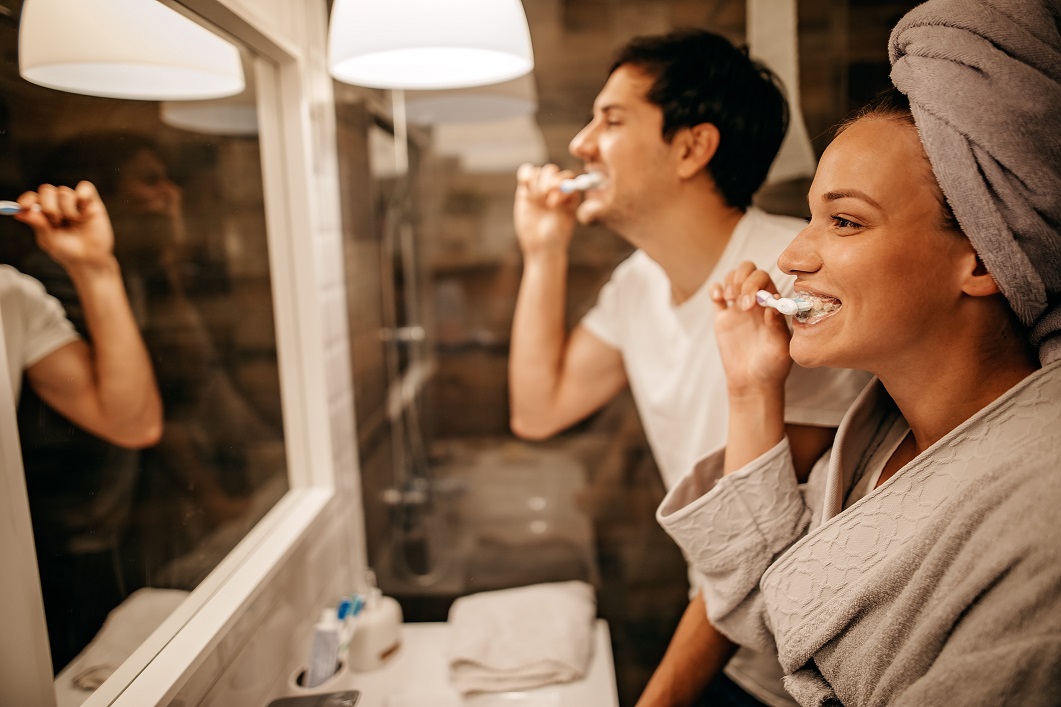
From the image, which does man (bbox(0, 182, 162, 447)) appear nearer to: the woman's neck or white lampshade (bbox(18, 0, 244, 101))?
white lampshade (bbox(18, 0, 244, 101))

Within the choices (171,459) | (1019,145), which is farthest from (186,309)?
(1019,145)

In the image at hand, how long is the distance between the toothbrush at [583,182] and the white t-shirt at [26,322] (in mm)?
860

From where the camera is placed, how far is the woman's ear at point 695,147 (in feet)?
3.76

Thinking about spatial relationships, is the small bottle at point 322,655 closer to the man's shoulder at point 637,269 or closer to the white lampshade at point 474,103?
the man's shoulder at point 637,269

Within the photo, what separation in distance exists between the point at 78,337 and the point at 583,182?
0.86 m

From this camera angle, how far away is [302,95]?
129 cm

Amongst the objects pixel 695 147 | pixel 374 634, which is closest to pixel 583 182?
pixel 695 147

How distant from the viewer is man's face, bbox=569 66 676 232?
45.5 inches

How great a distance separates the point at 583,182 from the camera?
1.24 meters

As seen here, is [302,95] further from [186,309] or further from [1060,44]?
[1060,44]

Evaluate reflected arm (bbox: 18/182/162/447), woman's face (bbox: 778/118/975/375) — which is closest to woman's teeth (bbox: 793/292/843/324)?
woman's face (bbox: 778/118/975/375)

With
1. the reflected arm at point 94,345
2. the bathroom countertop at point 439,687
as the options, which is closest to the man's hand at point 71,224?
the reflected arm at point 94,345

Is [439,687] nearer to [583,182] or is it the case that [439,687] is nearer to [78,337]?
[78,337]

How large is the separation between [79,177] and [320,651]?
88cm
